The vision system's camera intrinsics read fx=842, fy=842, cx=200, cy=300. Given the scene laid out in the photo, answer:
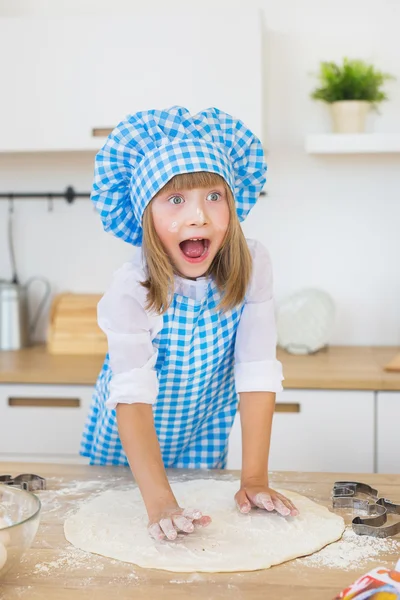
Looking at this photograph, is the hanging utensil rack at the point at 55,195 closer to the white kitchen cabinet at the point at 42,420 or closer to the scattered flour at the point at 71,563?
the white kitchen cabinet at the point at 42,420

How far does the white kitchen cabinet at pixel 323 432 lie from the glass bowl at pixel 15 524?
128 cm

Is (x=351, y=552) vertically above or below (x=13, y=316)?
below

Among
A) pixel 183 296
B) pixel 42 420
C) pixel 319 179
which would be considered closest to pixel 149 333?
pixel 183 296

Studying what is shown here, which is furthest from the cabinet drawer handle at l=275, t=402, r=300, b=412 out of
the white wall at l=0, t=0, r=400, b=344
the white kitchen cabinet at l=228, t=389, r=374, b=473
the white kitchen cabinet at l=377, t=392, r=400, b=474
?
the white wall at l=0, t=0, r=400, b=344

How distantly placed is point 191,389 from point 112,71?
1292mm

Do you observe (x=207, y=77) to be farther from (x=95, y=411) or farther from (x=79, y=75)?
(x=95, y=411)

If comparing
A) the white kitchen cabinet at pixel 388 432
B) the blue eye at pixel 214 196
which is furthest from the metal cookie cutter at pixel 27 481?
the white kitchen cabinet at pixel 388 432

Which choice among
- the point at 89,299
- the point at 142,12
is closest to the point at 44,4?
the point at 142,12

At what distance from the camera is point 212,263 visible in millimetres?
1392

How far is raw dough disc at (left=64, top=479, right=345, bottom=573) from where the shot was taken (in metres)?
1.03

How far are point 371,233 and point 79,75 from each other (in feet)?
3.36

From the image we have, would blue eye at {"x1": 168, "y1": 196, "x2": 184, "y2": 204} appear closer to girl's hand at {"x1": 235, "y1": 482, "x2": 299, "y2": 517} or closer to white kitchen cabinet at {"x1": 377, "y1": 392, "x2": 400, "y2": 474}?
girl's hand at {"x1": 235, "y1": 482, "x2": 299, "y2": 517}

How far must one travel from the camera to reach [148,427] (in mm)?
1279

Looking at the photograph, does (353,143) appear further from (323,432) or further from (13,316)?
(13,316)
